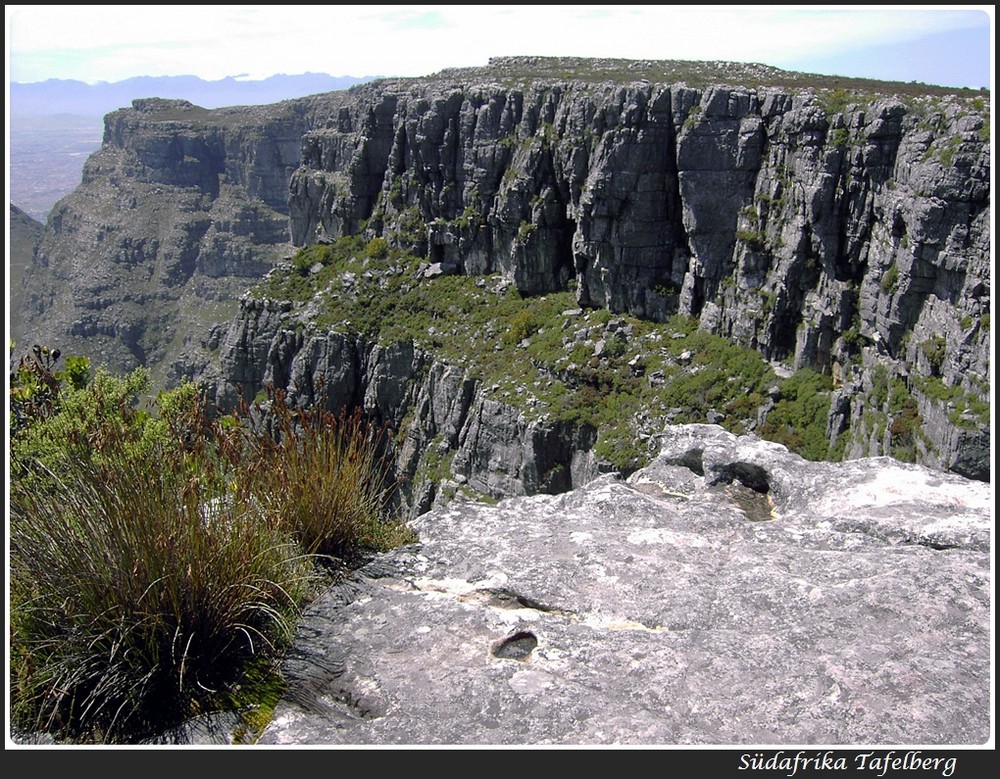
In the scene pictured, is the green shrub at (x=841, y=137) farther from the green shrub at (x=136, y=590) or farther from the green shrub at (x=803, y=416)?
the green shrub at (x=136, y=590)

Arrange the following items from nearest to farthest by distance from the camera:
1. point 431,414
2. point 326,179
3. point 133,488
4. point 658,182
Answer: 1. point 133,488
2. point 658,182
3. point 431,414
4. point 326,179

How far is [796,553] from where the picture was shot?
7.15 meters

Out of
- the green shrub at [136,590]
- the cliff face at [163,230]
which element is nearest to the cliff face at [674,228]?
the green shrub at [136,590]

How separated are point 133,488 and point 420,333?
44.6 metres

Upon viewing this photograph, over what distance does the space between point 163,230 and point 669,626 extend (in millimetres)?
153204

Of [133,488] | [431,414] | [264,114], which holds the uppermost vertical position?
[264,114]

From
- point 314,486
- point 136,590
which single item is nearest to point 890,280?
point 314,486

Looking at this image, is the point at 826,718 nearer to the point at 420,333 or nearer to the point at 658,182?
the point at 658,182

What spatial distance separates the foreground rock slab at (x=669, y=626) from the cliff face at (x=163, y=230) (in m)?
120

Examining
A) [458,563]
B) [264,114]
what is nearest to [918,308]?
[458,563]

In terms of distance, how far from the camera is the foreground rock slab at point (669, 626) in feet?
17.3

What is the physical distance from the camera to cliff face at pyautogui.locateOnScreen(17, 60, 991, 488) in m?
27.0

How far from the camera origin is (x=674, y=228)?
140ft

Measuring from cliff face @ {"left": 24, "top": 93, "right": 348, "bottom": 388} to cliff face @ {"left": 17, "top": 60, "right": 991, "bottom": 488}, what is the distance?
60387 mm
